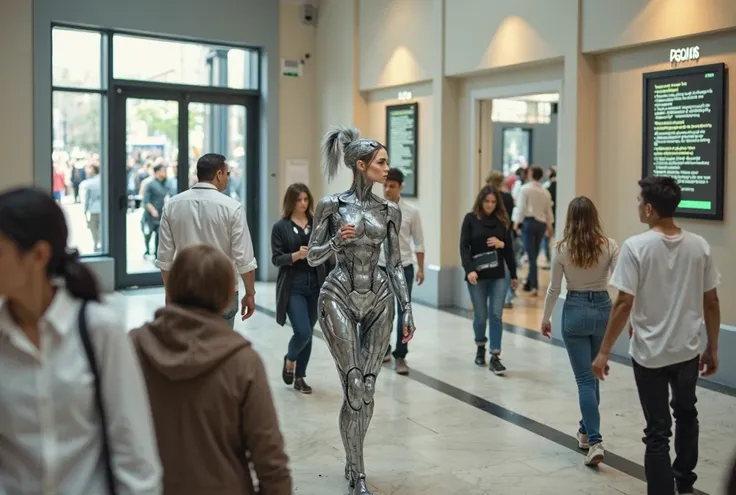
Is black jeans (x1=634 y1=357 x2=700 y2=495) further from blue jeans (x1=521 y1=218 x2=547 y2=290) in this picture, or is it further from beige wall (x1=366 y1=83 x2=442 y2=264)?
blue jeans (x1=521 y1=218 x2=547 y2=290)

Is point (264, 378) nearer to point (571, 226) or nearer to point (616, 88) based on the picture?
point (571, 226)

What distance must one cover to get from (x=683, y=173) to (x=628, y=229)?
2.75 ft

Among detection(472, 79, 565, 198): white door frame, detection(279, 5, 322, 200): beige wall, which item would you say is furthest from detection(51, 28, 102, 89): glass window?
detection(472, 79, 565, 198): white door frame

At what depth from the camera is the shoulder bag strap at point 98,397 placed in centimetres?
174

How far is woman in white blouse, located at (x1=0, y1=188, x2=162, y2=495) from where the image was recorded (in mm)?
1718

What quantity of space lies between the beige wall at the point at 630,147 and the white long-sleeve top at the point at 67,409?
579 cm

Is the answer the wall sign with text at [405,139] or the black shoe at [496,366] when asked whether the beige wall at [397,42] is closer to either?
the wall sign with text at [405,139]

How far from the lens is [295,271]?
6.09 metres

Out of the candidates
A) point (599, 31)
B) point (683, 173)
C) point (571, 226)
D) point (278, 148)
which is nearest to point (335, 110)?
point (278, 148)

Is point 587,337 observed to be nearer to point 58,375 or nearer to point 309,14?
point 58,375

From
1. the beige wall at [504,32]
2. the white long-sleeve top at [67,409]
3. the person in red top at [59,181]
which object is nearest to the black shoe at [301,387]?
the beige wall at [504,32]

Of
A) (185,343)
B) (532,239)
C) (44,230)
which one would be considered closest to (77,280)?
(44,230)

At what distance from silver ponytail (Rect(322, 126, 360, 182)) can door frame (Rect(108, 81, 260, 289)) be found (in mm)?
7252

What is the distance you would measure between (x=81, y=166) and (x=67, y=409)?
10085 millimetres
